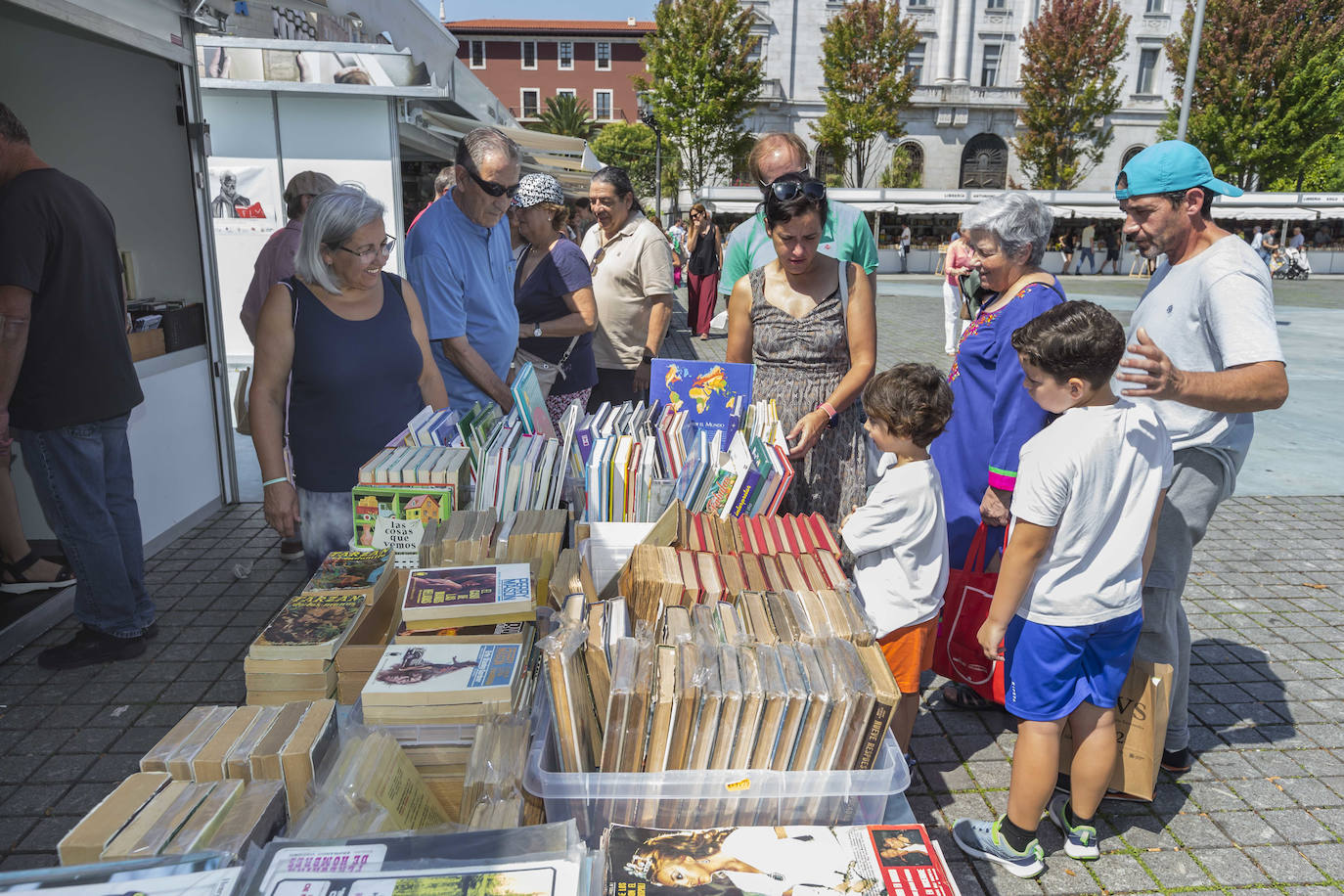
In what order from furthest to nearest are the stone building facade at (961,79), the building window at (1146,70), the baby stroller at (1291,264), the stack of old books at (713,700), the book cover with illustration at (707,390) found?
the building window at (1146,70) → the stone building facade at (961,79) → the baby stroller at (1291,264) → the book cover with illustration at (707,390) → the stack of old books at (713,700)

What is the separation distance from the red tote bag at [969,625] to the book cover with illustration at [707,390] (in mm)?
987

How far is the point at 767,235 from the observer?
14.8 feet

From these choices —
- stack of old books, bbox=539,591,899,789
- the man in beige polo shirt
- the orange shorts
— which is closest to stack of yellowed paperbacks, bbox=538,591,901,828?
stack of old books, bbox=539,591,899,789

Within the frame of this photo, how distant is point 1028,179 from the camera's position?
4428 centimetres

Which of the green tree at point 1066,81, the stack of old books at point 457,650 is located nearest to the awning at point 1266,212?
the green tree at point 1066,81

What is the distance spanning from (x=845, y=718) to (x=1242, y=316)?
1823 mm

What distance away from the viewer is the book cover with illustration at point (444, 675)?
173 cm

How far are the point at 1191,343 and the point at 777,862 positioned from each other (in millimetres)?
2104

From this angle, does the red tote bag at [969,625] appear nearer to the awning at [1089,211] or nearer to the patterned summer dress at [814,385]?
the patterned summer dress at [814,385]

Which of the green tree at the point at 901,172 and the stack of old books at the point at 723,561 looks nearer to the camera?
the stack of old books at the point at 723,561

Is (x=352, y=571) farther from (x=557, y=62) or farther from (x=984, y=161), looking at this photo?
(x=557, y=62)

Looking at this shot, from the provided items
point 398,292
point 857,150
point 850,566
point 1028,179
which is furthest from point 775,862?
point 1028,179

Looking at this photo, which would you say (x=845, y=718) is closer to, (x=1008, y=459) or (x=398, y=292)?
(x=1008, y=459)

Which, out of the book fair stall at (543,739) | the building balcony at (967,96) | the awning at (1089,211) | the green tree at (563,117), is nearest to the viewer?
the book fair stall at (543,739)
